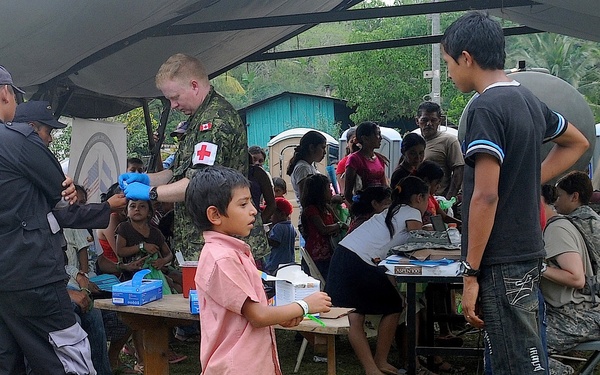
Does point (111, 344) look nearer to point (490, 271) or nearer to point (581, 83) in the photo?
point (490, 271)

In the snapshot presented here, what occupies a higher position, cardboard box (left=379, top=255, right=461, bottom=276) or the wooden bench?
cardboard box (left=379, top=255, right=461, bottom=276)

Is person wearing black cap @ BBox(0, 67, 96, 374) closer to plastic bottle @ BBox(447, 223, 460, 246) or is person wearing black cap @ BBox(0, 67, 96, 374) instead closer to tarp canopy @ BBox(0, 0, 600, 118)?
tarp canopy @ BBox(0, 0, 600, 118)

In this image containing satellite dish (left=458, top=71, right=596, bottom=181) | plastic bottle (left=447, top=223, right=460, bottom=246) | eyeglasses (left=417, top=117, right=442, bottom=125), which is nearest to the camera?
plastic bottle (left=447, top=223, right=460, bottom=246)

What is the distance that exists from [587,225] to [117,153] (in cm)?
474

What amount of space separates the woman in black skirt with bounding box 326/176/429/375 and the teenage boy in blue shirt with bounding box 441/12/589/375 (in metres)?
2.31

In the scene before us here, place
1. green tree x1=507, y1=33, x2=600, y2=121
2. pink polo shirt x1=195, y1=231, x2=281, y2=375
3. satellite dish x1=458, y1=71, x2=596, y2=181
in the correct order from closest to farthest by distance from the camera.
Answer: pink polo shirt x1=195, y1=231, x2=281, y2=375 → satellite dish x1=458, y1=71, x2=596, y2=181 → green tree x1=507, y1=33, x2=600, y2=121

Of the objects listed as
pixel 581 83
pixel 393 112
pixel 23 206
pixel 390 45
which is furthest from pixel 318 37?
pixel 23 206

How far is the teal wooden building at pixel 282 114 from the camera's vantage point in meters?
28.9

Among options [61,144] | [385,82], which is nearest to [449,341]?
[61,144]

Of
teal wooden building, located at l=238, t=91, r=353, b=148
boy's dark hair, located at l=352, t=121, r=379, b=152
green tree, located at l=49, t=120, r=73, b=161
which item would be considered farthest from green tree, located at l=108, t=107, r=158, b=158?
boy's dark hair, located at l=352, t=121, r=379, b=152

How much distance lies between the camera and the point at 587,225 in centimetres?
427

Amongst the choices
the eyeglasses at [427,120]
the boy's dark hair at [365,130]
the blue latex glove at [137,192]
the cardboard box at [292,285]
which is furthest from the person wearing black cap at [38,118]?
the eyeglasses at [427,120]

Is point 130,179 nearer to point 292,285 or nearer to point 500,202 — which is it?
point 292,285

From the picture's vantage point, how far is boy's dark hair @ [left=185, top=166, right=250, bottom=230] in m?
2.62
